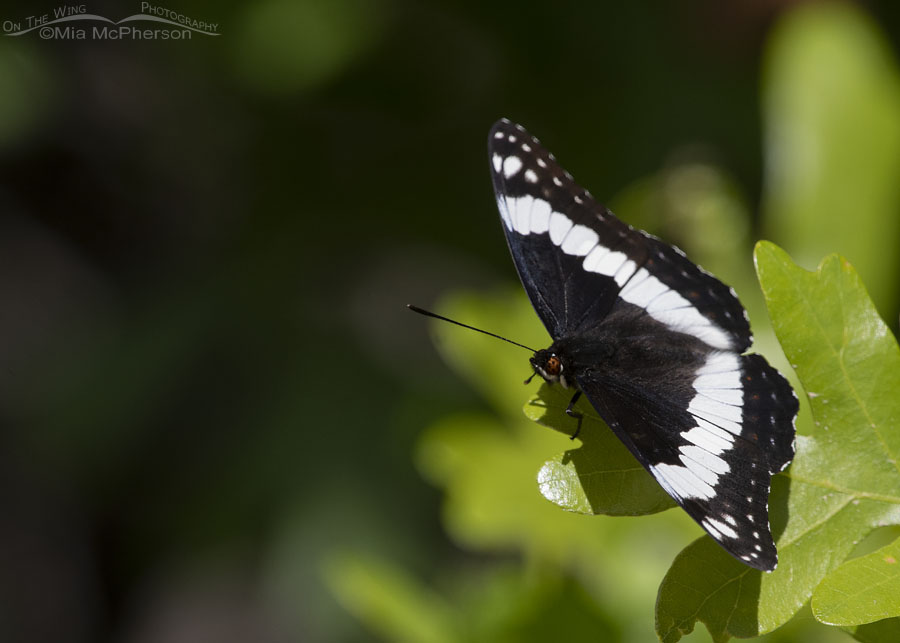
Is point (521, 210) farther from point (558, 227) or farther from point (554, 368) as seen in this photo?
point (554, 368)

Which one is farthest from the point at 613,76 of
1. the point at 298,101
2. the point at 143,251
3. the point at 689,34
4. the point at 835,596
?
the point at 835,596

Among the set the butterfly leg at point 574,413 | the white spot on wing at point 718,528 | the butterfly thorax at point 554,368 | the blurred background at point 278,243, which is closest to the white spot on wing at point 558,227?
the butterfly thorax at point 554,368

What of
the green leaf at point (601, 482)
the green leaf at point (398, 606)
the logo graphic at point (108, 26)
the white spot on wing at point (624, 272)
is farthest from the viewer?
the logo graphic at point (108, 26)

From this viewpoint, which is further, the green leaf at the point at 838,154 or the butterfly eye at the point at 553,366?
the green leaf at the point at 838,154

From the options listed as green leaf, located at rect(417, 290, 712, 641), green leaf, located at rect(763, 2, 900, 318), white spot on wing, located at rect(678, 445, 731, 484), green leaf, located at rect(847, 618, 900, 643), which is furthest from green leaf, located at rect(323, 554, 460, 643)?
green leaf, located at rect(763, 2, 900, 318)

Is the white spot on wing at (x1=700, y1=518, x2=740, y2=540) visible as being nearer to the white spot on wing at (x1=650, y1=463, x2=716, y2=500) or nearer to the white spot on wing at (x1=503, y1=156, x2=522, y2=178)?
the white spot on wing at (x1=650, y1=463, x2=716, y2=500)

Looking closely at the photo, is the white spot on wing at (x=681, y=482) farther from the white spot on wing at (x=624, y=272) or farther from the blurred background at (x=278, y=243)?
the blurred background at (x=278, y=243)
